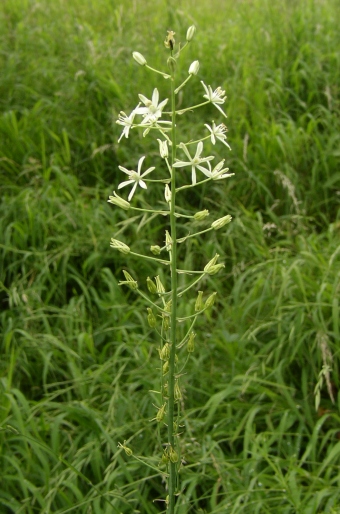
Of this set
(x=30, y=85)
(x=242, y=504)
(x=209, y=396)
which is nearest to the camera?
(x=242, y=504)

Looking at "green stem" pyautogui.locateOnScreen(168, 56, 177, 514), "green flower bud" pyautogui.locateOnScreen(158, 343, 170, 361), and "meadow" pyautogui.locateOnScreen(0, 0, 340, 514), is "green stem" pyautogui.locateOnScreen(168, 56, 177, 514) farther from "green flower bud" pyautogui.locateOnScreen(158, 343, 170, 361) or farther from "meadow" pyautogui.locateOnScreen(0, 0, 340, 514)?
"meadow" pyautogui.locateOnScreen(0, 0, 340, 514)

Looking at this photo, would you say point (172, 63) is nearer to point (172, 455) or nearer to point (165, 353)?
point (165, 353)

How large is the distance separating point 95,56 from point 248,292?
2039 millimetres

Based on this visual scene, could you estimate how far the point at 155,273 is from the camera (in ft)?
11.3

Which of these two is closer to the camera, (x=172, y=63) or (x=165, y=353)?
(x=172, y=63)

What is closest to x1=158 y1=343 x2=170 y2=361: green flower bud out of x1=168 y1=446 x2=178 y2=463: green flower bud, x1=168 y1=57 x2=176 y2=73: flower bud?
x1=168 y1=446 x2=178 y2=463: green flower bud

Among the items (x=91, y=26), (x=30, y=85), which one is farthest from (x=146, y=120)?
(x=91, y=26)

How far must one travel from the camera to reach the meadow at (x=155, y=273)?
250 centimetres

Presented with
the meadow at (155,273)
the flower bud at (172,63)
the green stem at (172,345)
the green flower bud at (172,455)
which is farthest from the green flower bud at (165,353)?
the flower bud at (172,63)

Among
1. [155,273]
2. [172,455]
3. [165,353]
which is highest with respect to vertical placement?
[165,353]

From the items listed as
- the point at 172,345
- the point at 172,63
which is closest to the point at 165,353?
the point at 172,345

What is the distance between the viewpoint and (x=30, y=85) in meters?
4.54

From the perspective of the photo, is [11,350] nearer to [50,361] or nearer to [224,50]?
[50,361]

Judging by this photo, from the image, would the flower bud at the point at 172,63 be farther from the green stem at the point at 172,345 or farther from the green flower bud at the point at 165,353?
the green flower bud at the point at 165,353
